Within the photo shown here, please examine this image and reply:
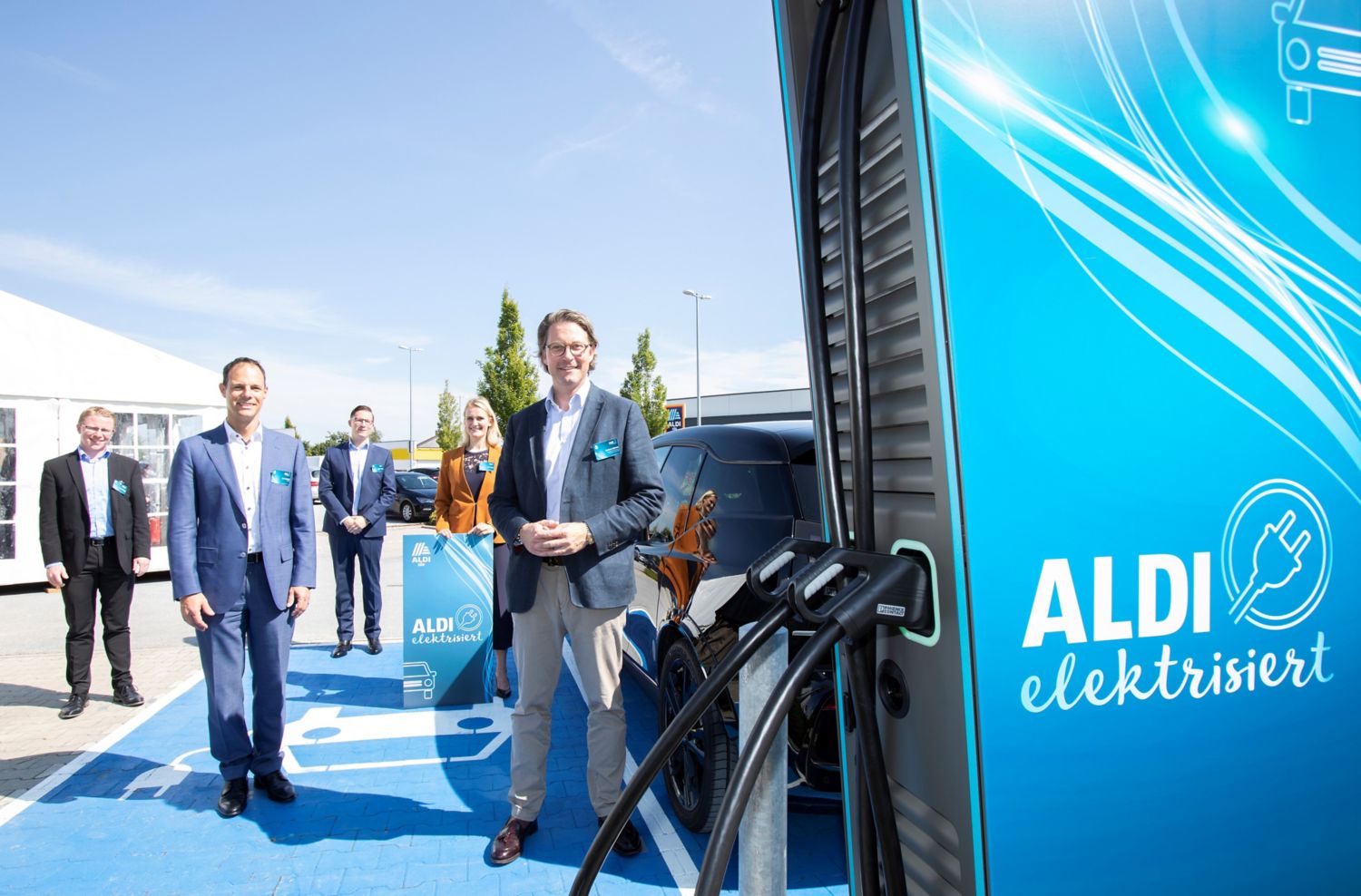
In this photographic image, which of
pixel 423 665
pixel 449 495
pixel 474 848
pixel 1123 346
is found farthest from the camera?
pixel 449 495

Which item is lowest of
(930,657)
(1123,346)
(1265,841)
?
(1265,841)

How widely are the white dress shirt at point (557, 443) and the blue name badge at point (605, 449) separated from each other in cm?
11

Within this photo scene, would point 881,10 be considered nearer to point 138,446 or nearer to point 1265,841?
point 1265,841

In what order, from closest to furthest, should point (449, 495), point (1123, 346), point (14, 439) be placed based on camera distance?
point (1123, 346) < point (449, 495) < point (14, 439)

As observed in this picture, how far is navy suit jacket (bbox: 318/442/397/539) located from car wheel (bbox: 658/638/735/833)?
3.66 meters

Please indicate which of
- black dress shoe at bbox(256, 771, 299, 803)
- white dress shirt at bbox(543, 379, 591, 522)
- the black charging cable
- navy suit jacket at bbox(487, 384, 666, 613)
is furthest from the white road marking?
the black charging cable

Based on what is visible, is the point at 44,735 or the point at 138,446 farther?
the point at 138,446

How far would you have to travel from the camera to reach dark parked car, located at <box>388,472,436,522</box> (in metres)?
22.0

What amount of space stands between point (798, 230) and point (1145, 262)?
1.57 feet

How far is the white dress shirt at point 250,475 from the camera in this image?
349 centimetres

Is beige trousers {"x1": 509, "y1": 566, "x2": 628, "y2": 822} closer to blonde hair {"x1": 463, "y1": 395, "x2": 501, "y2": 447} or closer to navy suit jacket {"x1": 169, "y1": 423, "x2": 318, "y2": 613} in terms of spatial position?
navy suit jacket {"x1": 169, "y1": 423, "x2": 318, "y2": 613}

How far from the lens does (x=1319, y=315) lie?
104 cm

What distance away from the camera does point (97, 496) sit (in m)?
5.02

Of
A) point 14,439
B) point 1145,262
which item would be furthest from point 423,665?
point 14,439
